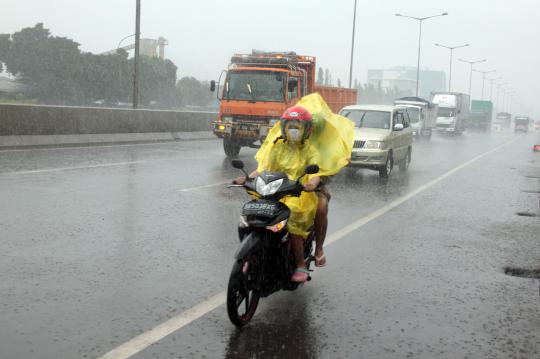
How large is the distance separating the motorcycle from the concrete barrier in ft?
45.8

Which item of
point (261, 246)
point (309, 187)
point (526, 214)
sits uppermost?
point (309, 187)

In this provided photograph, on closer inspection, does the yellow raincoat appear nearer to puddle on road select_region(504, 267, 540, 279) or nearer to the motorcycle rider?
the motorcycle rider

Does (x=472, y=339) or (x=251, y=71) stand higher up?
(x=251, y=71)

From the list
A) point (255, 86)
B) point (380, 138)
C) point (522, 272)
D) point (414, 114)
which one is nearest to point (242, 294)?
point (522, 272)

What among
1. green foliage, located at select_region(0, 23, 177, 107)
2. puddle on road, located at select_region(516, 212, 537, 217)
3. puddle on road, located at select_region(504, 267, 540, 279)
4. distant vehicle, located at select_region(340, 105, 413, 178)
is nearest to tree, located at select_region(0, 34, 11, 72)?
green foliage, located at select_region(0, 23, 177, 107)

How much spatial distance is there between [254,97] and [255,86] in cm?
36

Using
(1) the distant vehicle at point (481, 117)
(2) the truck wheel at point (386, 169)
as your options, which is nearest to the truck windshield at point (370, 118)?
(2) the truck wheel at point (386, 169)

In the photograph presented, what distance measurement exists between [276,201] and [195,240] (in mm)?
2902

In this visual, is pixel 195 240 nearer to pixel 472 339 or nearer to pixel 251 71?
pixel 472 339

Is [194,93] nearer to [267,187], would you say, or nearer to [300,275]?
[300,275]

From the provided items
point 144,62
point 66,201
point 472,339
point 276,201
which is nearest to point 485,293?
Answer: point 472,339

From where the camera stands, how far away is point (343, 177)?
52.6 feet

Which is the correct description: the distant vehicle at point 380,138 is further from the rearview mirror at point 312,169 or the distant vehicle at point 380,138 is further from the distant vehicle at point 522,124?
the distant vehicle at point 522,124

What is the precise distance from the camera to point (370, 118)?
17.6m
